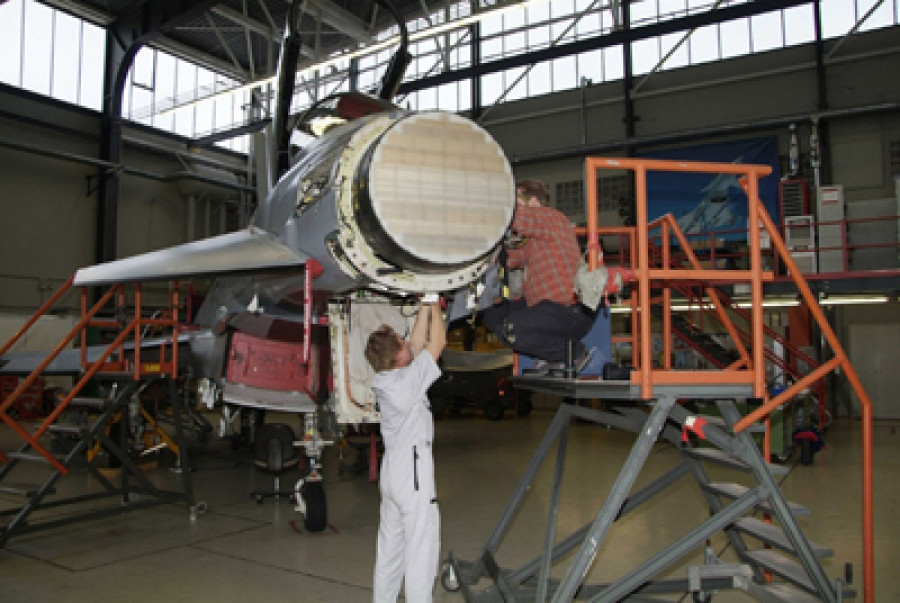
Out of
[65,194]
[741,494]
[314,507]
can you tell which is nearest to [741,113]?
[314,507]

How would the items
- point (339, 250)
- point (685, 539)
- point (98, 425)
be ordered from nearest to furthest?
point (685, 539) → point (339, 250) → point (98, 425)

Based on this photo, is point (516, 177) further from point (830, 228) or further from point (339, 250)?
point (339, 250)

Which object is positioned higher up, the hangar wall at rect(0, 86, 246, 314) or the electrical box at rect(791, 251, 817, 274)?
the hangar wall at rect(0, 86, 246, 314)

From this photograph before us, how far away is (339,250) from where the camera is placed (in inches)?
167

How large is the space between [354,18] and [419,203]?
1975cm

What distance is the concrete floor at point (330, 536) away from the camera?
4.94 m

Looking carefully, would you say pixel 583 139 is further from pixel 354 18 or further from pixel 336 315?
pixel 336 315

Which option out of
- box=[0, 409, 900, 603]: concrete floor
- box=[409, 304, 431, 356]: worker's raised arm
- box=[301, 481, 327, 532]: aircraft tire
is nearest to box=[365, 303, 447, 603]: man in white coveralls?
box=[409, 304, 431, 356]: worker's raised arm

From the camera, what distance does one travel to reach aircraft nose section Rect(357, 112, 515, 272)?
3844 mm

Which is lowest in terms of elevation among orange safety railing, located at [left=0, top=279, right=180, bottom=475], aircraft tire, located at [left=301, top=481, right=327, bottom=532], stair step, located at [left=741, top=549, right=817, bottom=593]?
aircraft tire, located at [left=301, top=481, right=327, bottom=532]

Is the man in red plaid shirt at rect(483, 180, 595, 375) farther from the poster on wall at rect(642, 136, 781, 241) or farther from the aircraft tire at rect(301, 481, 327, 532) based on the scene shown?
the poster on wall at rect(642, 136, 781, 241)

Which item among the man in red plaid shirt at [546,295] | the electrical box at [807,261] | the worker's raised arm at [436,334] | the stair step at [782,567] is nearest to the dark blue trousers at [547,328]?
the man in red plaid shirt at [546,295]

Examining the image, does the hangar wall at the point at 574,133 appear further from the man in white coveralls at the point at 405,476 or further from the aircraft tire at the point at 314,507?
the man in white coveralls at the point at 405,476

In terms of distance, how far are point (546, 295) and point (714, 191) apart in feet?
53.8
